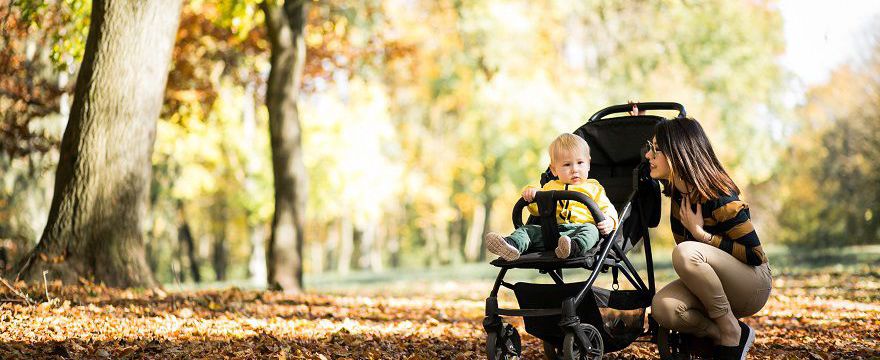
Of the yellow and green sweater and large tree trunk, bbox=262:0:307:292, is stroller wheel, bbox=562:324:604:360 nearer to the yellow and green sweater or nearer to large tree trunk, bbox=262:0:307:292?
the yellow and green sweater

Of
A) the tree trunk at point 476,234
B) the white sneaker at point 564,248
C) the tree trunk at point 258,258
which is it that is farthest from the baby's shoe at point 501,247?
the tree trunk at point 476,234

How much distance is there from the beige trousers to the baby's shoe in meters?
0.94

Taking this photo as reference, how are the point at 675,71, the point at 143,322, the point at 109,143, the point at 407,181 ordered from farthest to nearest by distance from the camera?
the point at 407,181, the point at 675,71, the point at 109,143, the point at 143,322

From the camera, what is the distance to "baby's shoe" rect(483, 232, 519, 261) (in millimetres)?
4520

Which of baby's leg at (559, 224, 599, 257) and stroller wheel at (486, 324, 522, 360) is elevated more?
baby's leg at (559, 224, 599, 257)

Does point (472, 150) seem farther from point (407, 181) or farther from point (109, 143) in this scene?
point (109, 143)

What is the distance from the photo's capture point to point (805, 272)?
15516mm

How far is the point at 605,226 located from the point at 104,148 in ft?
16.6

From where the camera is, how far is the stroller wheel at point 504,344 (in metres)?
4.90

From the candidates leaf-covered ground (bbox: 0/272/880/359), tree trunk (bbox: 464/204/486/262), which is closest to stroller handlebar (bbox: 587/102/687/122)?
leaf-covered ground (bbox: 0/272/880/359)

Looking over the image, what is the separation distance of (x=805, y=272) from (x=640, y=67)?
878 cm

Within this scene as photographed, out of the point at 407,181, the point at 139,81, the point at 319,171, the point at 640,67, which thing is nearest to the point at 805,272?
the point at 640,67

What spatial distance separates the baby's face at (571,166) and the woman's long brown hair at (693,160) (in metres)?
0.46

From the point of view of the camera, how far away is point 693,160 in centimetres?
497
